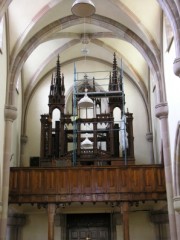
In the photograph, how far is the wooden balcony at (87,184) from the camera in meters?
15.1

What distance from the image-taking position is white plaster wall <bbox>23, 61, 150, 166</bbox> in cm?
2050

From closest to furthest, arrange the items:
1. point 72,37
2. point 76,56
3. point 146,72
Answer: point 72,37
point 146,72
point 76,56

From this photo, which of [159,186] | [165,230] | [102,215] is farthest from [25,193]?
[165,230]

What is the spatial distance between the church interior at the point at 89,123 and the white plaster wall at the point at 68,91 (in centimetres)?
6

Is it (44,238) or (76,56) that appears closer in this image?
(44,238)

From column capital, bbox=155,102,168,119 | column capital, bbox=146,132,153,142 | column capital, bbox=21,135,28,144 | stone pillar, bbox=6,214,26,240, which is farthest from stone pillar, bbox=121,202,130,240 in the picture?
column capital, bbox=21,135,28,144

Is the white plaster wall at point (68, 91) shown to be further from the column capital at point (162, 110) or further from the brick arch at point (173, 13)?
the brick arch at point (173, 13)

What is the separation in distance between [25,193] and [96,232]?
21.2 feet

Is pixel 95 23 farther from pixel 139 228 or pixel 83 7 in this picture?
pixel 139 228

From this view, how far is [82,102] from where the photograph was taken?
48.3 ft

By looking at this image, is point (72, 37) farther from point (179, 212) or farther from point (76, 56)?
point (179, 212)

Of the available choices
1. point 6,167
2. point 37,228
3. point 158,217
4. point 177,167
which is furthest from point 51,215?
point 158,217

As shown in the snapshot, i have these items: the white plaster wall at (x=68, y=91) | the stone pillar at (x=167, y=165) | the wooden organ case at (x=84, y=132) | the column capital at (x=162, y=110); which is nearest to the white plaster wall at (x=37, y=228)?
the white plaster wall at (x=68, y=91)

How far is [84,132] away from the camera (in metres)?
18.3
